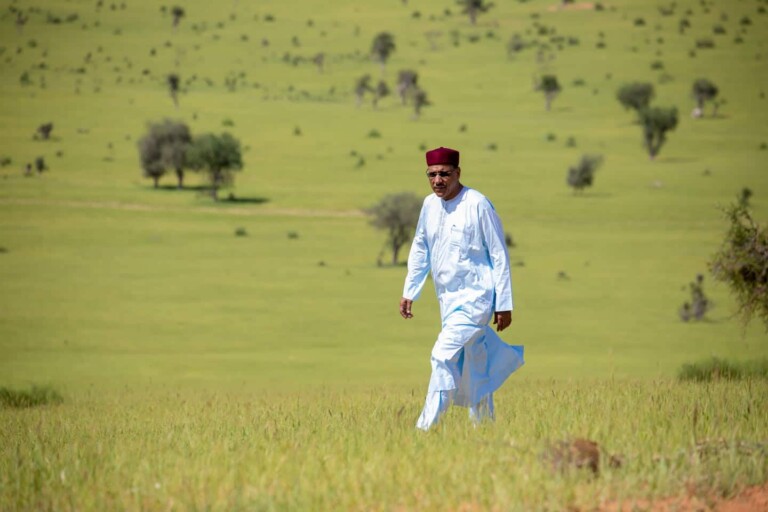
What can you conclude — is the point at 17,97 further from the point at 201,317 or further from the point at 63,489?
the point at 63,489

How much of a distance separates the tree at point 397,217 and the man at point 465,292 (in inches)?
1505

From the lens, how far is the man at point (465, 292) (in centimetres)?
807

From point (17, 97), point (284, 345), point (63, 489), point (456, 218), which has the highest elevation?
point (17, 97)

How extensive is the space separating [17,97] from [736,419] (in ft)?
275

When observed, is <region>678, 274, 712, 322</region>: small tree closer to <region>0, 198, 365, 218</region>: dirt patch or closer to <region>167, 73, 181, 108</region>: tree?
<region>0, 198, 365, 218</region>: dirt patch

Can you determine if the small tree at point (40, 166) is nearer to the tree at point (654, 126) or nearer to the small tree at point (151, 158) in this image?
the small tree at point (151, 158)

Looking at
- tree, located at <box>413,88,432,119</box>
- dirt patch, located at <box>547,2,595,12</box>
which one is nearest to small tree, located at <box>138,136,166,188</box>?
tree, located at <box>413,88,432,119</box>

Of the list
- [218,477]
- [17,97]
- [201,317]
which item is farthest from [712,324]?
[17,97]

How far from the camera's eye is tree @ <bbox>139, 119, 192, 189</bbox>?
2566 inches

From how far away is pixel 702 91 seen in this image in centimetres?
8656

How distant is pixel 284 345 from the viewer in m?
33.5

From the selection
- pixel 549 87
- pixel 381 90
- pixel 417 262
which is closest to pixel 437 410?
pixel 417 262

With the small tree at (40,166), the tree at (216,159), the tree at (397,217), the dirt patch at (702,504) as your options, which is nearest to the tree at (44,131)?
the small tree at (40,166)

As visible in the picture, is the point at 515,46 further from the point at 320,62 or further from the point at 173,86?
the point at 173,86
